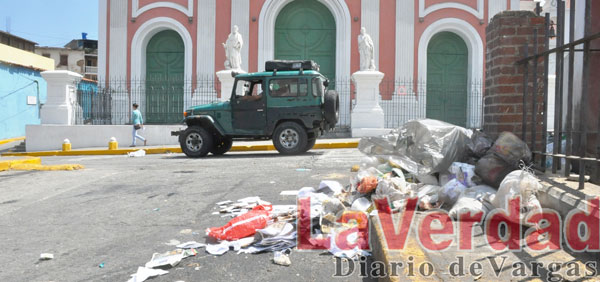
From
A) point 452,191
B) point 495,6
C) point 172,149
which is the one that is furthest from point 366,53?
point 452,191

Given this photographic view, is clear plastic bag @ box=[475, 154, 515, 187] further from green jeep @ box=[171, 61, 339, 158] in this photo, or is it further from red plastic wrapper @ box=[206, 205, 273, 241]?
green jeep @ box=[171, 61, 339, 158]

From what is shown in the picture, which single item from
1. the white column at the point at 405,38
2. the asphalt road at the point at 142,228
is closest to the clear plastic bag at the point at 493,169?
the asphalt road at the point at 142,228

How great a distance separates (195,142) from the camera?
12.1 metres

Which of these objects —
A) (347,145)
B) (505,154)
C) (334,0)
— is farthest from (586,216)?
(334,0)

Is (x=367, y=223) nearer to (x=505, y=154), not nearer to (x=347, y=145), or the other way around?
(x=505, y=154)

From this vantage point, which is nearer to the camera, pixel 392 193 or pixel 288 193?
pixel 392 193

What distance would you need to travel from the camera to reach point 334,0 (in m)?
21.4

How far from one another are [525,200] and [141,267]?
2752 mm

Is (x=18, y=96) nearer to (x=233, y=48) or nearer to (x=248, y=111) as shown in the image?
(x=233, y=48)

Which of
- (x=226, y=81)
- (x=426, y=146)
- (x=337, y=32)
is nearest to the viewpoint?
(x=426, y=146)

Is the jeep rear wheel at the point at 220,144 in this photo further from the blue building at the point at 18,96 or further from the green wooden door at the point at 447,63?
the blue building at the point at 18,96

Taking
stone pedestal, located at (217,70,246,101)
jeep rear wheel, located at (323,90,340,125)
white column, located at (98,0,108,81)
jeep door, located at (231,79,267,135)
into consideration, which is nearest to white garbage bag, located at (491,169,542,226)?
jeep rear wheel, located at (323,90,340,125)

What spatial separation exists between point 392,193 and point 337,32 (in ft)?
59.8

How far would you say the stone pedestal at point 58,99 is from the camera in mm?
17500
